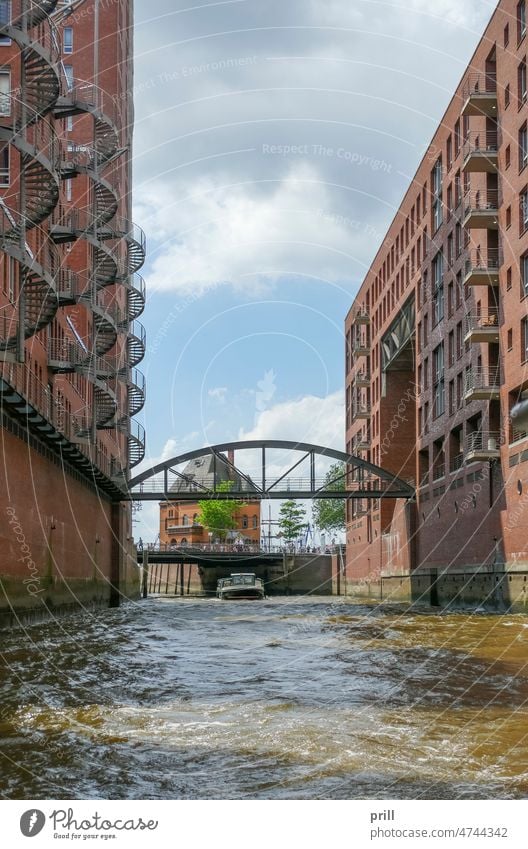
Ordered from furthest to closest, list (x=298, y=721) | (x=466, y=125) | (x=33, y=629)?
1. (x=466, y=125)
2. (x=33, y=629)
3. (x=298, y=721)

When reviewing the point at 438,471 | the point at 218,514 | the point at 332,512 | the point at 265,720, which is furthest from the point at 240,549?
the point at 265,720

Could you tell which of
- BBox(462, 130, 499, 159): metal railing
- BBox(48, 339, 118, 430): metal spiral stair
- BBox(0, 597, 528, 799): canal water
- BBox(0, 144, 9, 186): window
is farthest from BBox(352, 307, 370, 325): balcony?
BBox(0, 597, 528, 799): canal water

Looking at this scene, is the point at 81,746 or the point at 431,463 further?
the point at 431,463

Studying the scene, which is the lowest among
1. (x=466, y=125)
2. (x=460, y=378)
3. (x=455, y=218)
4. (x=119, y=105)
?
(x=460, y=378)

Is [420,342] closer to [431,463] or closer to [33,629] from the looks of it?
[431,463]

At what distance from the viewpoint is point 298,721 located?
13984 millimetres

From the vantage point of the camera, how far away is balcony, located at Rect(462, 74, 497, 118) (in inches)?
1988

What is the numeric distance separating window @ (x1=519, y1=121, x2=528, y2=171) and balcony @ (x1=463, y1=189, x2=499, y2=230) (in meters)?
3.90

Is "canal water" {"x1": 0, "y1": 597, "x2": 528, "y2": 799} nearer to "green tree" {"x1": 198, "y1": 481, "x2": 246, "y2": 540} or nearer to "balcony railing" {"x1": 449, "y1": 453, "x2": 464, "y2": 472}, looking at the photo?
"balcony railing" {"x1": 449, "y1": 453, "x2": 464, "y2": 472}

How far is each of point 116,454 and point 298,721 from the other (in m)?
57.6

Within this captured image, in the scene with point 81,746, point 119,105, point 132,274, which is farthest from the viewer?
point 119,105

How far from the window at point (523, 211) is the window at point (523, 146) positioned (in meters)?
1.23

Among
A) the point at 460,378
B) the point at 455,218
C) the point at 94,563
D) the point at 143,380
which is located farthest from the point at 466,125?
the point at 94,563

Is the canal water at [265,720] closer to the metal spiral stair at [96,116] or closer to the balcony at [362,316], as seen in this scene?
the metal spiral stair at [96,116]
